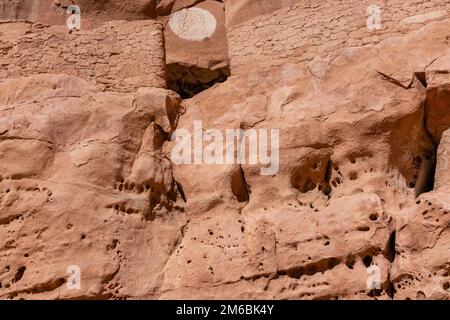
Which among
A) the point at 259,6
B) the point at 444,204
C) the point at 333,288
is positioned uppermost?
the point at 259,6

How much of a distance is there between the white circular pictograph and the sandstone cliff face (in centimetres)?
68

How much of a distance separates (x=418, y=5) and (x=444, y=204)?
191cm

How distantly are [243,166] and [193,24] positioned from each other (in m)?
2.16

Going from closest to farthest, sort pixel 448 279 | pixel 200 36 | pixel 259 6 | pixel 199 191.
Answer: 1. pixel 448 279
2. pixel 199 191
3. pixel 259 6
4. pixel 200 36

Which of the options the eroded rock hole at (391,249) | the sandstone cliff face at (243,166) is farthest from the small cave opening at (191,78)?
the eroded rock hole at (391,249)

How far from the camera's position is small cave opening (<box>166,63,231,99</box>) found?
8.60 meters

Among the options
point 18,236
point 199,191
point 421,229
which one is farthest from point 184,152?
point 421,229

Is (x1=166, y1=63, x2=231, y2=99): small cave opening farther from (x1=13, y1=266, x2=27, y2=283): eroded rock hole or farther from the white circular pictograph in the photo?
(x1=13, y1=266, x2=27, y2=283): eroded rock hole

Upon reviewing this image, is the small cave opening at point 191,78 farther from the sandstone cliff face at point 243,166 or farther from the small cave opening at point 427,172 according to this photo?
the small cave opening at point 427,172

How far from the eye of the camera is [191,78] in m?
8.73

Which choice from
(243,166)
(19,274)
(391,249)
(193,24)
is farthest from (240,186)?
(193,24)

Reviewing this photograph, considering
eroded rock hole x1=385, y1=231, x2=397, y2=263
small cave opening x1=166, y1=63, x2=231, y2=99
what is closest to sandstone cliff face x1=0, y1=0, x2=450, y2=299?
eroded rock hole x1=385, y1=231, x2=397, y2=263
